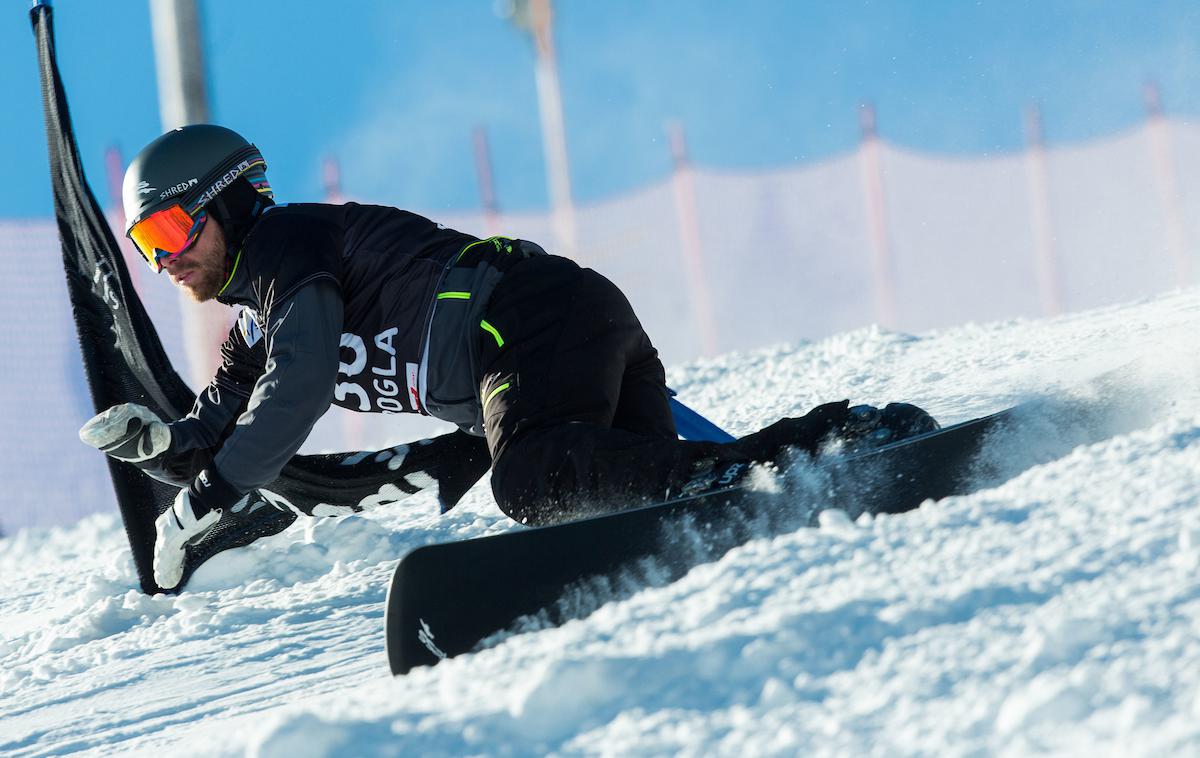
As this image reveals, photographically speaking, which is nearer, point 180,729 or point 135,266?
point 180,729

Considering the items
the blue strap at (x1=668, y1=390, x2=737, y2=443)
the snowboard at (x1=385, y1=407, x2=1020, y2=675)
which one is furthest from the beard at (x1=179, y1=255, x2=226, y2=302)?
the blue strap at (x1=668, y1=390, x2=737, y2=443)

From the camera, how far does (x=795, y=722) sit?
129cm

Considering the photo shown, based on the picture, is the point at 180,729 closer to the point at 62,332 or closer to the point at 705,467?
the point at 705,467

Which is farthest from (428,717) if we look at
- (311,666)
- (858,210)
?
(858,210)

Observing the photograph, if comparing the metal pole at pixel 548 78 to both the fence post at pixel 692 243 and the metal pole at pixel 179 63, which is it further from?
the metal pole at pixel 179 63

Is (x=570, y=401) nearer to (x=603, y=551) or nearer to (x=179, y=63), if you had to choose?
(x=603, y=551)

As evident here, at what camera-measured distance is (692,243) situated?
10766 mm

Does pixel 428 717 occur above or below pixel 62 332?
below

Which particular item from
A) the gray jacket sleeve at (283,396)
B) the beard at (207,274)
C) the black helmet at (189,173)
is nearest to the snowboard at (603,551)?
the gray jacket sleeve at (283,396)

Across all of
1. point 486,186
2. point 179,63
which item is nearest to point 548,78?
point 486,186

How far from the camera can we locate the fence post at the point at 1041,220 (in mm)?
10289

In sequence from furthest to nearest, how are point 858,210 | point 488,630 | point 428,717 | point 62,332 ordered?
point 858,210 < point 62,332 < point 488,630 < point 428,717

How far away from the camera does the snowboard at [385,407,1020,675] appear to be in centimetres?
185

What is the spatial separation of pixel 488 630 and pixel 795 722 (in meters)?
0.72
